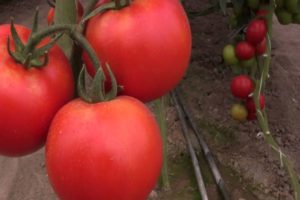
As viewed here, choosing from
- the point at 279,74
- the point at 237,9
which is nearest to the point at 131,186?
the point at 237,9

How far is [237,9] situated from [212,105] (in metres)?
0.70

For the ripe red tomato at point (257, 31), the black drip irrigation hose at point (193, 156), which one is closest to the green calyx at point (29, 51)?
the ripe red tomato at point (257, 31)

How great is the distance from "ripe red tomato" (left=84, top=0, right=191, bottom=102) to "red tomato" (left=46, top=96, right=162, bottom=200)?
0.14 feet

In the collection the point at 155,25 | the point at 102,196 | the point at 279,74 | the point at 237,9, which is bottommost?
the point at 279,74

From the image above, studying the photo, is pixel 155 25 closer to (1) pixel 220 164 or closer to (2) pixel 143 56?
(2) pixel 143 56

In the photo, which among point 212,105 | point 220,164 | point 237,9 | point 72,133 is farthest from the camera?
point 212,105

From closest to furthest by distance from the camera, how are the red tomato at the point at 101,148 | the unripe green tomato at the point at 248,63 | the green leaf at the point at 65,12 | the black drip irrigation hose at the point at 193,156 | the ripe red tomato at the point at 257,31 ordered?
the red tomato at the point at 101,148, the green leaf at the point at 65,12, the ripe red tomato at the point at 257,31, the unripe green tomato at the point at 248,63, the black drip irrigation hose at the point at 193,156

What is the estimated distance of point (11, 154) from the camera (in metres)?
0.60

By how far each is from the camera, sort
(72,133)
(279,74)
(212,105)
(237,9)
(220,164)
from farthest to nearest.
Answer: (279,74), (212,105), (220,164), (237,9), (72,133)

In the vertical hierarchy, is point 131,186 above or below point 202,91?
above

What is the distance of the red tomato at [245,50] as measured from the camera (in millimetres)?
1409

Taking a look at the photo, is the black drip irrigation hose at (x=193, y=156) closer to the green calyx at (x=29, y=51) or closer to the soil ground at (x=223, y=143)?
the soil ground at (x=223, y=143)

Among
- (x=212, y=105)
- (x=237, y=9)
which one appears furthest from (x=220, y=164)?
(x=237, y=9)

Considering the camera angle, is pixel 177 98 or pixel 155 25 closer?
pixel 155 25
